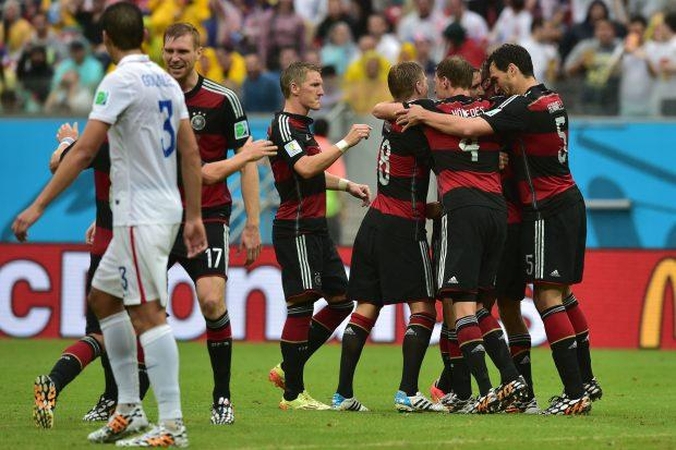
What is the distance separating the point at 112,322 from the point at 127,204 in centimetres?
77

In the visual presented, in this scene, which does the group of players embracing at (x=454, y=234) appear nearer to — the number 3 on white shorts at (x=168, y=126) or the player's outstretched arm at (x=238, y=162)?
the player's outstretched arm at (x=238, y=162)

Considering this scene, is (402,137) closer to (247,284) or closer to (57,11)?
(247,284)

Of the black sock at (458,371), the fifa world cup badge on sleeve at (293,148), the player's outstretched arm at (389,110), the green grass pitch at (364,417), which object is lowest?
the green grass pitch at (364,417)

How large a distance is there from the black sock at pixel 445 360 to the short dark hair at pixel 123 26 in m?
3.86

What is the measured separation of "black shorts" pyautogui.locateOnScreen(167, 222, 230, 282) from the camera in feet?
30.0

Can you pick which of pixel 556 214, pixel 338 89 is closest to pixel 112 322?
pixel 556 214

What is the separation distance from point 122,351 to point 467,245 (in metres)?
2.80

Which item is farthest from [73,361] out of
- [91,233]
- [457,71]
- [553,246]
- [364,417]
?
[553,246]

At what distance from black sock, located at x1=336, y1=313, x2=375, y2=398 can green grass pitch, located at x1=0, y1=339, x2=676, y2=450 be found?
341 millimetres

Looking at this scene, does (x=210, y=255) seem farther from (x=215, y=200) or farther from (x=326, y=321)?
(x=326, y=321)

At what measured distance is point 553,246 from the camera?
9.95m

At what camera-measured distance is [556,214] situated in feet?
32.7

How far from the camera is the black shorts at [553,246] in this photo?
994 centimetres

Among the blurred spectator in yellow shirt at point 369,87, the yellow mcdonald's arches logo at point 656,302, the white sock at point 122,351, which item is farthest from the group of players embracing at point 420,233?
the blurred spectator in yellow shirt at point 369,87
